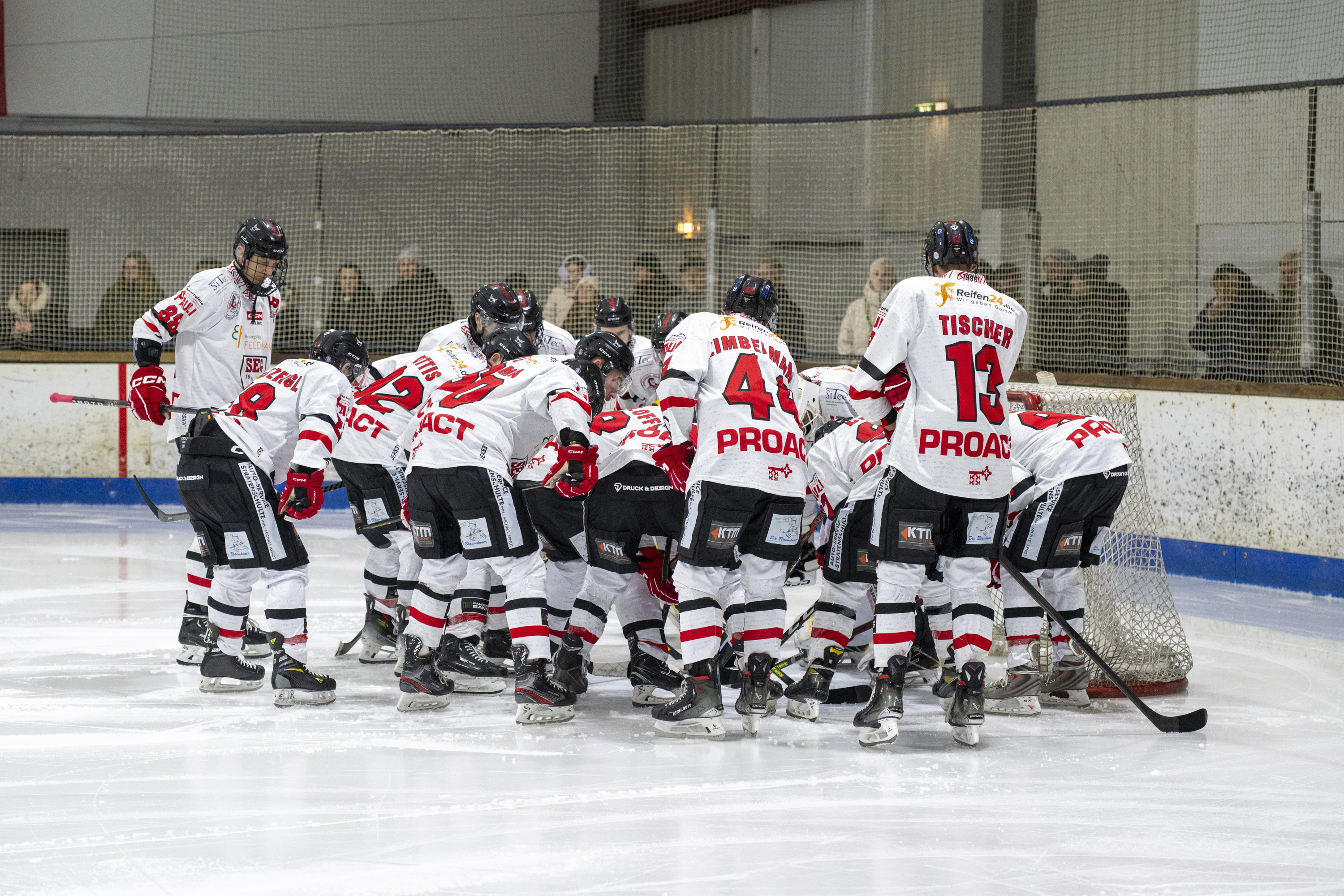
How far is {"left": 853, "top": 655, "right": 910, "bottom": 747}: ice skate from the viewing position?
13.4ft

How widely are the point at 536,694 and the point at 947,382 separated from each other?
1.55 meters

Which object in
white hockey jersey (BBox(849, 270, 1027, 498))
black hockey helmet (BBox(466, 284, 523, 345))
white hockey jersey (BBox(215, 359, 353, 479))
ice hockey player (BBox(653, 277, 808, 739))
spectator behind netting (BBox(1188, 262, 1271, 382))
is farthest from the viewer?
spectator behind netting (BBox(1188, 262, 1271, 382))

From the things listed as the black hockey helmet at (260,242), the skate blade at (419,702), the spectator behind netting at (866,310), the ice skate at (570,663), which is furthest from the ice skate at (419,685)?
the spectator behind netting at (866,310)

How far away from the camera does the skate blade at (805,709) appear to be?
4.46 m

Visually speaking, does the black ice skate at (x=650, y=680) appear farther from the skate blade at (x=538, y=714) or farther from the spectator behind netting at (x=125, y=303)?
the spectator behind netting at (x=125, y=303)

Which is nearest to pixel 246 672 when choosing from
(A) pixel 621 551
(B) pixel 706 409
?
(A) pixel 621 551

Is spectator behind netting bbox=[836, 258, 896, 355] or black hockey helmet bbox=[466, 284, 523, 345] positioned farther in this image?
spectator behind netting bbox=[836, 258, 896, 355]

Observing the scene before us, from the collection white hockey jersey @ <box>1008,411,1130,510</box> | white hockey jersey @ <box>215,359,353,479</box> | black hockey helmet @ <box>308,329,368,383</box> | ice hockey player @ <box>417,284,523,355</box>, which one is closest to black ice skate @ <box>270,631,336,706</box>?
white hockey jersey @ <box>215,359,353,479</box>

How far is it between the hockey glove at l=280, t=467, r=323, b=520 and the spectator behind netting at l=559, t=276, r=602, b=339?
4622mm

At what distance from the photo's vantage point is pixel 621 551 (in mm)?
4535

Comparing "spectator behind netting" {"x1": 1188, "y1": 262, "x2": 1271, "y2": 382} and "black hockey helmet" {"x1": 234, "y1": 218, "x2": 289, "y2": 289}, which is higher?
"black hockey helmet" {"x1": 234, "y1": 218, "x2": 289, "y2": 289}

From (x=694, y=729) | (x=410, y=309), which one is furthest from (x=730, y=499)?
(x=410, y=309)

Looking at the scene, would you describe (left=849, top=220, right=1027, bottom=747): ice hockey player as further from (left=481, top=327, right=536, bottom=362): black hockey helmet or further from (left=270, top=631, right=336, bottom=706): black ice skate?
(left=270, top=631, right=336, bottom=706): black ice skate

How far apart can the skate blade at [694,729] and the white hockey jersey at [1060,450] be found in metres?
1.22
